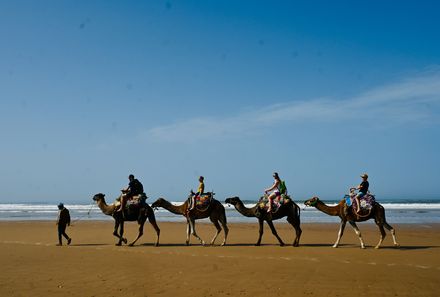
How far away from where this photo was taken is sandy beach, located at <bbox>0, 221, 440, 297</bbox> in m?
8.95

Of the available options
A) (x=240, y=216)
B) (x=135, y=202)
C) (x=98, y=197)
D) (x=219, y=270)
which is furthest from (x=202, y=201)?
(x=240, y=216)

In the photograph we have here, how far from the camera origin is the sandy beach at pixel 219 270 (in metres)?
8.95

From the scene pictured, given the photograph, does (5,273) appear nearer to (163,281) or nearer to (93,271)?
(93,271)

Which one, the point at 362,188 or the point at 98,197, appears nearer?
the point at 362,188

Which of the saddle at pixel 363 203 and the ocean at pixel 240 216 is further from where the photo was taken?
the ocean at pixel 240 216

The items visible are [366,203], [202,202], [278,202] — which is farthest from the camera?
[202,202]

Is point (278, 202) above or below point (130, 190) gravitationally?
below

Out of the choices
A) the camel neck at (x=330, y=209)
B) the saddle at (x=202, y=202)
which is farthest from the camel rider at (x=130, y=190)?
the camel neck at (x=330, y=209)

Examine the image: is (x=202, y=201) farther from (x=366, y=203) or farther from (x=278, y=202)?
(x=366, y=203)

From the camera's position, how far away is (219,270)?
11.0 meters

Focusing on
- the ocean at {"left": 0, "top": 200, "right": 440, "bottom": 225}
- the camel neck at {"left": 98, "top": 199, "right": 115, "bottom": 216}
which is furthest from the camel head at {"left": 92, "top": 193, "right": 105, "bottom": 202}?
the ocean at {"left": 0, "top": 200, "right": 440, "bottom": 225}

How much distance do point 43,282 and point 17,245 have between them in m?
7.74

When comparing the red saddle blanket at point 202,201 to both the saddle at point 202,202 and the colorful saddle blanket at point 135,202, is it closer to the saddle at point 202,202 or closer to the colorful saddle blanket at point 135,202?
the saddle at point 202,202

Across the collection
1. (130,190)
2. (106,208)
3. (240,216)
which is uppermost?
(130,190)
